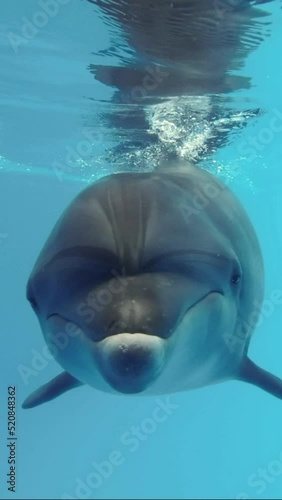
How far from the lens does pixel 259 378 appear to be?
7.42 metres

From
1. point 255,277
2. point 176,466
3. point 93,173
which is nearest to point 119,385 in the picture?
point 255,277

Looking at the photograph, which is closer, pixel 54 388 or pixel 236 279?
pixel 236 279

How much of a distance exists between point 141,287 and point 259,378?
143 inches

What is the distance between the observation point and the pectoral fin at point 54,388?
7.88m

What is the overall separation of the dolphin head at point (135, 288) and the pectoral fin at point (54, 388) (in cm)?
245

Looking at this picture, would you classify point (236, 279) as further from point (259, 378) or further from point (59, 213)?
point (59, 213)

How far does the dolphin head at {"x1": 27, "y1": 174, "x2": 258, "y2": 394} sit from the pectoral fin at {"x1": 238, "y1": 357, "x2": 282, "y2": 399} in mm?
1729

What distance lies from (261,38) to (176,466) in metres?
34.9

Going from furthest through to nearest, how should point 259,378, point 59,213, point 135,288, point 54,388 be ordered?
point 59,213
point 54,388
point 259,378
point 135,288

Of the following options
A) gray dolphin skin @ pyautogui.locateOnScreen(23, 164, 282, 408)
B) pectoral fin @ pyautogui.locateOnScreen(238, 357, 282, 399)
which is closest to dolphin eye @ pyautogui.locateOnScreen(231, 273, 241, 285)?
gray dolphin skin @ pyautogui.locateOnScreen(23, 164, 282, 408)

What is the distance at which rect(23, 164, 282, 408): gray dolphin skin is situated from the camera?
4062 millimetres

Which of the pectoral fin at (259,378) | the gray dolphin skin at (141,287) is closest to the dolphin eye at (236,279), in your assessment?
the gray dolphin skin at (141,287)

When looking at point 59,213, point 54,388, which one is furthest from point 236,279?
point 59,213

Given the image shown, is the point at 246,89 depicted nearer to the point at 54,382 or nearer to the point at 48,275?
the point at 54,382
